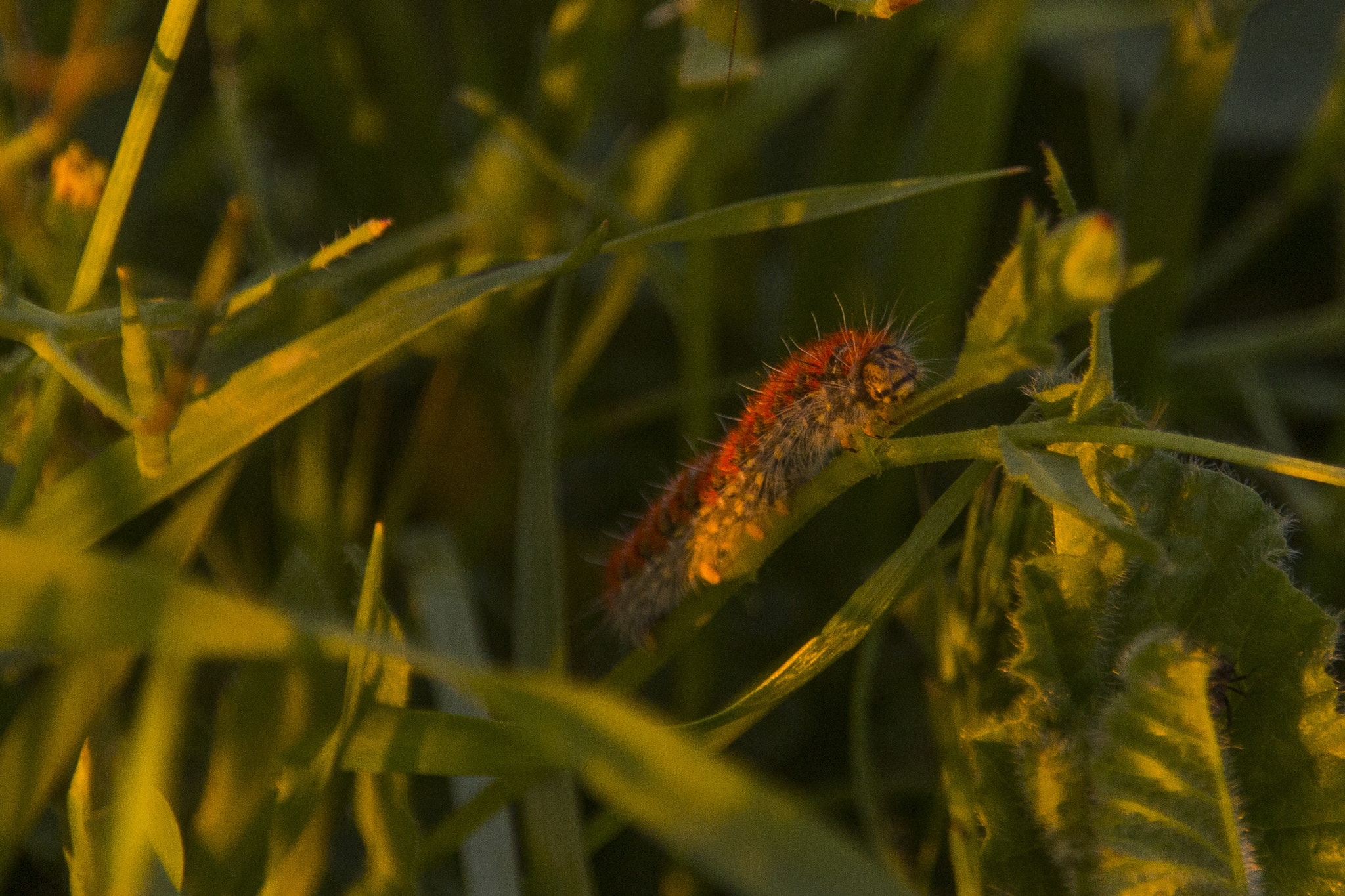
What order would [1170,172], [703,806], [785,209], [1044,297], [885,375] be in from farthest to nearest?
[1170,172] < [785,209] < [885,375] < [1044,297] < [703,806]

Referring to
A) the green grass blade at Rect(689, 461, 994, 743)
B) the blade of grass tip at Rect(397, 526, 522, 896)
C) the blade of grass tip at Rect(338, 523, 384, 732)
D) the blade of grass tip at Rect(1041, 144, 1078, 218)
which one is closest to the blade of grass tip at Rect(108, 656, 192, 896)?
the blade of grass tip at Rect(338, 523, 384, 732)

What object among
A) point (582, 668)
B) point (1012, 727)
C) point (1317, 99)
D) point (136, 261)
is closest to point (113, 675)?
point (582, 668)

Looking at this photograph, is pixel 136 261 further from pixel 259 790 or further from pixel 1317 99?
pixel 1317 99

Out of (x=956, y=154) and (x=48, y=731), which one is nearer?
(x=48, y=731)

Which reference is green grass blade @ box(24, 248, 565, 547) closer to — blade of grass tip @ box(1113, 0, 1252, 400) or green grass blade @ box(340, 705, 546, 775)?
green grass blade @ box(340, 705, 546, 775)

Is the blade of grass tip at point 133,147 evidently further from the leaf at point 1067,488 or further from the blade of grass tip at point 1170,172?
the blade of grass tip at point 1170,172

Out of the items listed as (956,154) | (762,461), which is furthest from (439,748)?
(956,154)

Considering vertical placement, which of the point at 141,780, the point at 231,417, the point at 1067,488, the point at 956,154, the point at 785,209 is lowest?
the point at 141,780

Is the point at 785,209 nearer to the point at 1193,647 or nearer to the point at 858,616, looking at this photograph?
the point at 858,616

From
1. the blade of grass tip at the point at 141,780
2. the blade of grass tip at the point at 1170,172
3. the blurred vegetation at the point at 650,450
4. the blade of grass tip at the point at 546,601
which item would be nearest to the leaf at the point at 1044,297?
the blurred vegetation at the point at 650,450
